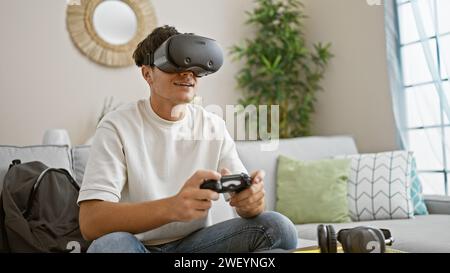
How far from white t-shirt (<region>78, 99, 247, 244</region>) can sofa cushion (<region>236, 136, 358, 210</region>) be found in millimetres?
745

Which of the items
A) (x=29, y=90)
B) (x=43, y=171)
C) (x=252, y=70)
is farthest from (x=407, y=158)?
(x=29, y=90)

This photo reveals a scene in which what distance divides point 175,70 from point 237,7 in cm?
151

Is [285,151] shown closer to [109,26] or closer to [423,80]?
[423,80]

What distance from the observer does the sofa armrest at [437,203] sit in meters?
1.68

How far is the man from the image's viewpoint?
82 centimetres

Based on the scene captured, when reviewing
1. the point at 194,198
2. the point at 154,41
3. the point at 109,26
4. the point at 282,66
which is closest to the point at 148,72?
the point at 154,41

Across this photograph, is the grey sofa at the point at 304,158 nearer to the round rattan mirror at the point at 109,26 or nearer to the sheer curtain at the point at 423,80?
the sheer curtain at the point at 423,80

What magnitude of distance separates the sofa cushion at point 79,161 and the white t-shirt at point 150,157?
1.89 feet

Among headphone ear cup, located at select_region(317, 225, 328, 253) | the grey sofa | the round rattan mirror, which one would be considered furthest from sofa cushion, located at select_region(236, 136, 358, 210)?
headphone ear cup, located at select_region(317, 225, 328, 253)

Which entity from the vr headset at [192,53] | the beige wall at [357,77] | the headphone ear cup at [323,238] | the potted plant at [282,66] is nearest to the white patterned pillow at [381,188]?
the beige wall at [357,77]

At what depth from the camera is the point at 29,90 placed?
1729 mm

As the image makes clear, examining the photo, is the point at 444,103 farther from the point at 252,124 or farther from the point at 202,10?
the point at 202,10

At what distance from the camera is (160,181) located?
92 cm

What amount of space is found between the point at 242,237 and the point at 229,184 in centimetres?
22
